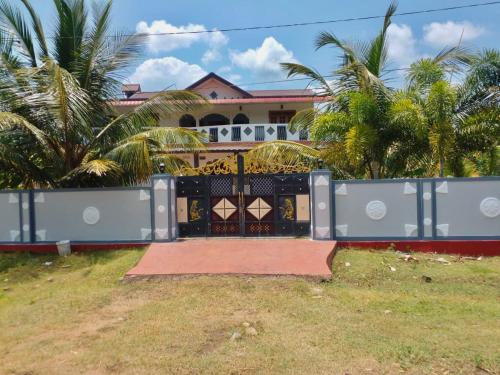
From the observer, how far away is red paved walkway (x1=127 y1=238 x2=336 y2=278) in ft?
23.9

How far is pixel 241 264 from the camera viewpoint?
7633 millimetres

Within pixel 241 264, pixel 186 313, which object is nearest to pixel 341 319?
pixel 186 313

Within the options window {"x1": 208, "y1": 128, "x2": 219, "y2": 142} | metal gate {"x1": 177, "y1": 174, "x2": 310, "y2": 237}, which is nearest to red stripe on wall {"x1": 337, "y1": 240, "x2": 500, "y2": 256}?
metal gate {"x1": 177, "y1": 174, "x2": 310, "y2": 237}

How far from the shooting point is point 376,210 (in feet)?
29.5

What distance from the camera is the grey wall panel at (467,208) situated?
876 centimetres

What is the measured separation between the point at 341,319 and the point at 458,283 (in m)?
2.83

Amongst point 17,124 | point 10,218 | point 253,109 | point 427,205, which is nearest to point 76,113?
point 17,124

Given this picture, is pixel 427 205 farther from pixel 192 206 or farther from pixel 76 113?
pixel 76 113

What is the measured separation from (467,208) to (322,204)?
2.93m

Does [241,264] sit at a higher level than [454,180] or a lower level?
lower

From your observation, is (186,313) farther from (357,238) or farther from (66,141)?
(66,141)

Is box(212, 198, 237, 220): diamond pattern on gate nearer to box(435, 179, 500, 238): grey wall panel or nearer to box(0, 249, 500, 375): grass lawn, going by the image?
box(0, 249, 500, 375): grass lawn

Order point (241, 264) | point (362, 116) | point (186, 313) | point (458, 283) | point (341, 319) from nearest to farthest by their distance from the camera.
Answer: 1. point (341, 319)
2. point (186, 313)
3. point (458, 283)
4. point (241, 264)
5. point (362, 116)

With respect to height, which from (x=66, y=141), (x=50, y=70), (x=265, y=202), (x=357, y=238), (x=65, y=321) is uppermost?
(x=50, y=70)
